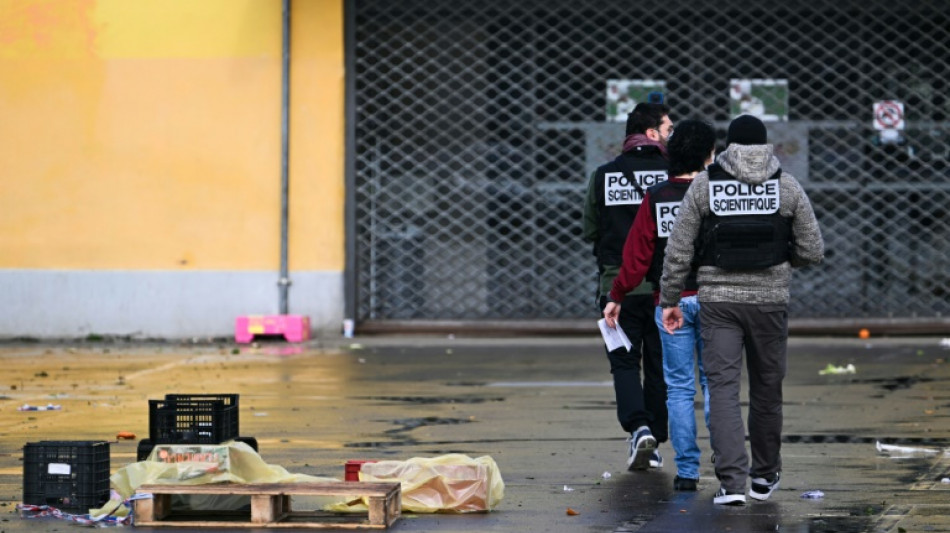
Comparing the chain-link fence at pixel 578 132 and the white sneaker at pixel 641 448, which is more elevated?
the chain-link fence at pixel 578 132

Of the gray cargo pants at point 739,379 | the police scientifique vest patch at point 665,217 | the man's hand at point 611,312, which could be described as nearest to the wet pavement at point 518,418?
the gray cargo pants at point 739,379

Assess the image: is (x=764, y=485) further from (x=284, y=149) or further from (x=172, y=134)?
(x=172, y=134)

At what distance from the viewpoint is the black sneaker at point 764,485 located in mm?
7664

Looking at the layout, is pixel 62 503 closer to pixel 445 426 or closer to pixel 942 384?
pixel 445 426

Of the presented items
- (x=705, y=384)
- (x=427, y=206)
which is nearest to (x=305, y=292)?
(x=427, y=206)

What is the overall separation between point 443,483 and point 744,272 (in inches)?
66.4

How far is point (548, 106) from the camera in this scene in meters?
17.7

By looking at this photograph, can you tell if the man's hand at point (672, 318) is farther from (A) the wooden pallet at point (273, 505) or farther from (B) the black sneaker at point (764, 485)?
(A) the wooden pallet at point (273, 505)

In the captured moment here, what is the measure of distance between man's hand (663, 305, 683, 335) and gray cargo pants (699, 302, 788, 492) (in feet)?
0.99

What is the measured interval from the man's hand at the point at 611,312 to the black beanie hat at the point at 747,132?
3.91 feet

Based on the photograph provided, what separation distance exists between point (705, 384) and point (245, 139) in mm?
10073

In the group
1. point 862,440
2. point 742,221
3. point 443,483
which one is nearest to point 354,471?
point 443,483

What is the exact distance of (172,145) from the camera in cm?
1761

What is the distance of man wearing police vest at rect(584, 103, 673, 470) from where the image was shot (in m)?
8.96
